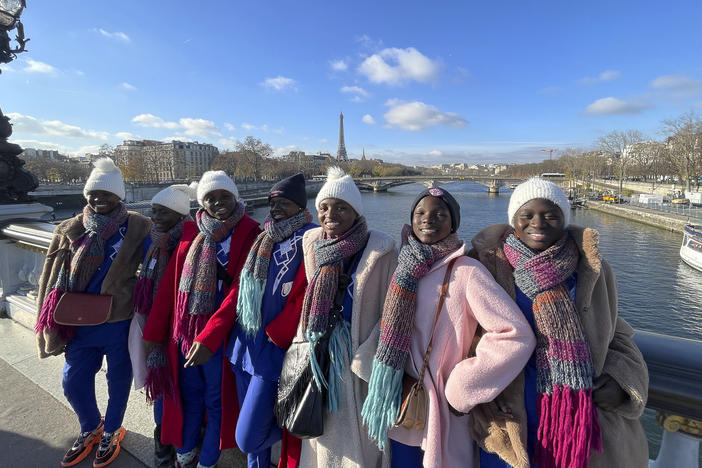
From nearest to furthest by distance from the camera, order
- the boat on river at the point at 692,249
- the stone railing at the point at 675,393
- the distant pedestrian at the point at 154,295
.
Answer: the stone railing at the point at 675,393 < the distant pedestrian at the point at 154,295 < the boat on river at the point at 692,249

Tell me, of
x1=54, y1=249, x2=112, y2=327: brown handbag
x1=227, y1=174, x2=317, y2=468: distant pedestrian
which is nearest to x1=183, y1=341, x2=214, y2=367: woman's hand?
x1=227, y1=174, x2=317, y2=468: distant pedestrian

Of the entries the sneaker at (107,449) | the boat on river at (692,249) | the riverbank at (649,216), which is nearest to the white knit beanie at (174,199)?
the sneaker at (107,449)

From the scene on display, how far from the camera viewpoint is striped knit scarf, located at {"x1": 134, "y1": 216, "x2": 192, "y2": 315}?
Result: 1.97 m

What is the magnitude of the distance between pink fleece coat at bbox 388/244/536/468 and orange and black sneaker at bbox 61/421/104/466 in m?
1.75

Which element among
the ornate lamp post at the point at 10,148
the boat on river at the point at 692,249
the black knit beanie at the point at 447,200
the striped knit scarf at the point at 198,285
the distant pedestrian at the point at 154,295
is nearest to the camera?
the black knit beanie at the point at 447,200

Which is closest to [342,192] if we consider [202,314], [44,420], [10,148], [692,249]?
[202,314]

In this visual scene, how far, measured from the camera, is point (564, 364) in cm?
116

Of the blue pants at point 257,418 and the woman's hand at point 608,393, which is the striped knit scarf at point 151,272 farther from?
the woman's hand at point 608,393

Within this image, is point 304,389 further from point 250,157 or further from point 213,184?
point 250,157

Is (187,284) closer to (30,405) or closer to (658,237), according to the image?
(30,405)

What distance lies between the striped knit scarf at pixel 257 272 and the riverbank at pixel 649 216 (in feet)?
104

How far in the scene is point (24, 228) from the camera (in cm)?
326

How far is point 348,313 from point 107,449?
5.31ft

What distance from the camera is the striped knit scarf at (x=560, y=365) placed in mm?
1143
